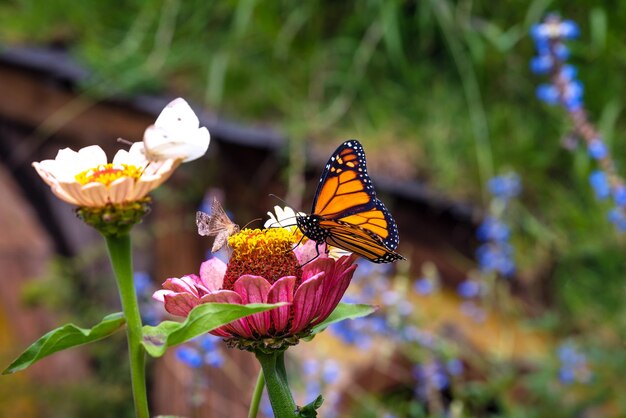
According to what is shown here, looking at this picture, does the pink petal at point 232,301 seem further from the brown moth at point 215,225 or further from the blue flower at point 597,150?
the blue flower at point 597,150

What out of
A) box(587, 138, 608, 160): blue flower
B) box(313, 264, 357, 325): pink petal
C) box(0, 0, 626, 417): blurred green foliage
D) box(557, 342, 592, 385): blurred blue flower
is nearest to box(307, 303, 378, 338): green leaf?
box(313, 264, 357, 325): pink petal

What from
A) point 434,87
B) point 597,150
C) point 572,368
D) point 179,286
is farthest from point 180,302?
point 434,87

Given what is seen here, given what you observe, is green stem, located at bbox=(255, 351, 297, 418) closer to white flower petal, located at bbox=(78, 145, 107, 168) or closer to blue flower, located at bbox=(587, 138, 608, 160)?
white flower petal, located at bbox=(78, 145, 107, 168)

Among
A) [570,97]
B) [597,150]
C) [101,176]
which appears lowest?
[101,176]

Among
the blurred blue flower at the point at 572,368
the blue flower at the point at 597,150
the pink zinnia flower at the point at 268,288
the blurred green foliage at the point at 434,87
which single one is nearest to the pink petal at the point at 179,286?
the pink zinnia flower at the point at 268,288

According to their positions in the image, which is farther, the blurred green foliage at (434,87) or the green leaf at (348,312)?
the blurred green foliage at (434,87)

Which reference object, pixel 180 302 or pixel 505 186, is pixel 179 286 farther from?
pixel 505 186
